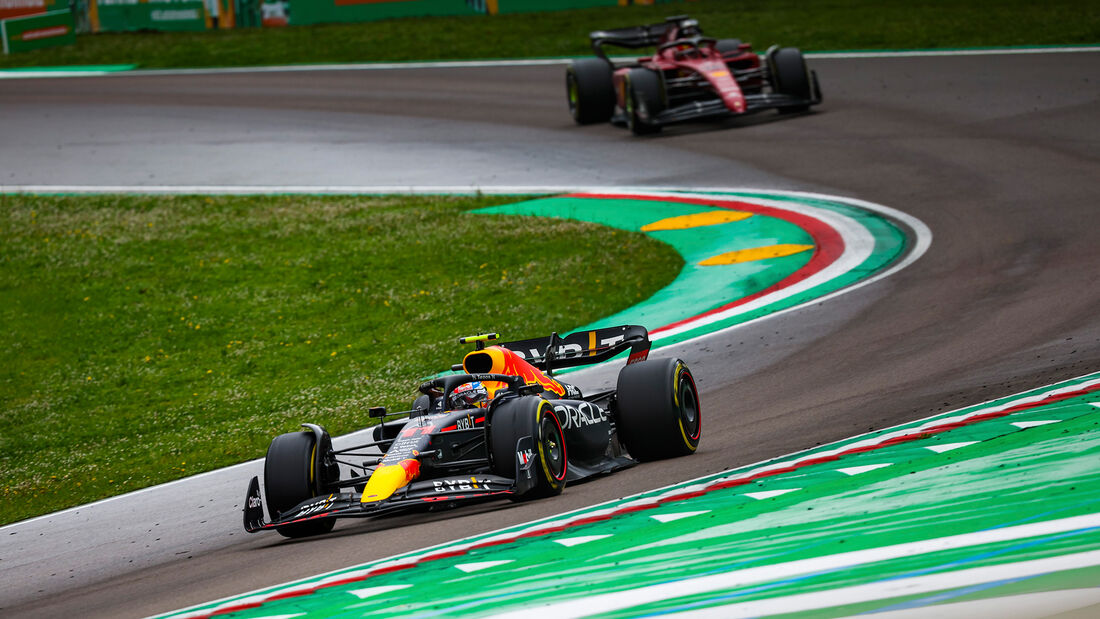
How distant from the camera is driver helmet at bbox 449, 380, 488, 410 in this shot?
9.19 m

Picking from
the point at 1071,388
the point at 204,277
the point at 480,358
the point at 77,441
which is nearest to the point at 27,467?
the point at 77,441

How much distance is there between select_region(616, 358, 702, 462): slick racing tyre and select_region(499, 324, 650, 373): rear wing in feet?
1.95

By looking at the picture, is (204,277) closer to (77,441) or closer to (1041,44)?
(77,441)

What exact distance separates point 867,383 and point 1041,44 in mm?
19495

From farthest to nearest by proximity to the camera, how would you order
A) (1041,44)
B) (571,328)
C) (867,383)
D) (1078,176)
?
(1041,44) → (1078,176) → (571,328) → (867,383)

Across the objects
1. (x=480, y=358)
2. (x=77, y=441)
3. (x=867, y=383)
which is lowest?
(x=77, y=441)

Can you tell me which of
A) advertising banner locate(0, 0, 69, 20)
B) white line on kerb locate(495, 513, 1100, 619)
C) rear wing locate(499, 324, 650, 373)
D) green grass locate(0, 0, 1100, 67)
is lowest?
rear wing locate(499, 324, 650, 373)

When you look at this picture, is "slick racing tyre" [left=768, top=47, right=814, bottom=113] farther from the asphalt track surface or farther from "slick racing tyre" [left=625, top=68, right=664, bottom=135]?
"slick racing tyre" [left=625, top=68, right=664, bottom=135]

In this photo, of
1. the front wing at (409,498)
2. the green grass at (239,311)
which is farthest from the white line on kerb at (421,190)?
the front wing at (409,498)

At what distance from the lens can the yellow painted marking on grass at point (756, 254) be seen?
52.7ft

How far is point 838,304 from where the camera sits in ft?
44.4

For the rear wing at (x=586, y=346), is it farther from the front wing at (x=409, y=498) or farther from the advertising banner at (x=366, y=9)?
the advertising banner at (x=366, y=9)

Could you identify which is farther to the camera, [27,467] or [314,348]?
[314,348]

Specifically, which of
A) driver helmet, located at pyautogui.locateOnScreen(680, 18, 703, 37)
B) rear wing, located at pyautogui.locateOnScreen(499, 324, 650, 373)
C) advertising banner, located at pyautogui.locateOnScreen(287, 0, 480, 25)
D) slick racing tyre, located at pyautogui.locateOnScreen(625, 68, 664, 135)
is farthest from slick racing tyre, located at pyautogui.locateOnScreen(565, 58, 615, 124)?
rear wing, located at pyautogui.locateOnScreen(499, 324, 650, 373)
